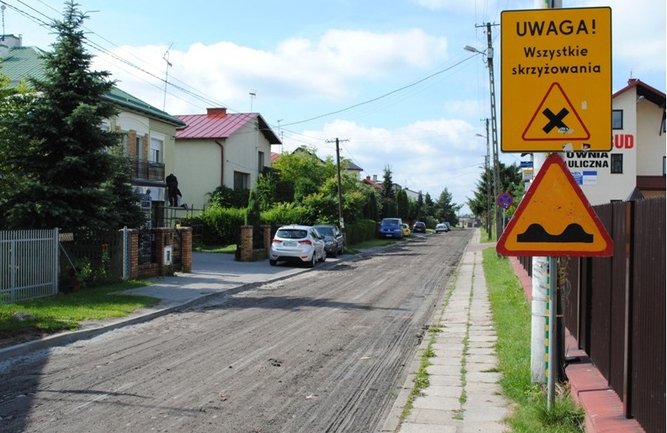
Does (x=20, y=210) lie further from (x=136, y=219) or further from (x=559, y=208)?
(x=559, y=208)

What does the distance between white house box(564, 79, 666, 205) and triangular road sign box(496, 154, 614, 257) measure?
35024 millimetres

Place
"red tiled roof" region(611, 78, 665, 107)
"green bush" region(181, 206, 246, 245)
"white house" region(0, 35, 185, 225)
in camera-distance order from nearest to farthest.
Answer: "white house" region(0, 35, 185, 225) → "green bush" region(181, 206, 246, 245) → "red tiled roof" region(611, 78, 665, 107)

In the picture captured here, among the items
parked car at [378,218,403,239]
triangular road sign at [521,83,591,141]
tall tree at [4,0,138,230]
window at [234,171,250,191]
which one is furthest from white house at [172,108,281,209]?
triangular road sign at [521,83,591,141]

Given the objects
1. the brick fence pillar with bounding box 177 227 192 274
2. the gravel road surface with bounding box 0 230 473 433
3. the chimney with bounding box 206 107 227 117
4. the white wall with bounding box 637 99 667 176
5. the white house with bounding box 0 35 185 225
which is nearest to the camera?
the gravel road surface with bounding box 0 230 473 433

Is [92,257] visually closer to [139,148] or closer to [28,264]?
[28,264]

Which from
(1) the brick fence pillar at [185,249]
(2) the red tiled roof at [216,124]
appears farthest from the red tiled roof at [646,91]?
(1) the brick fence pillar at [185,249]

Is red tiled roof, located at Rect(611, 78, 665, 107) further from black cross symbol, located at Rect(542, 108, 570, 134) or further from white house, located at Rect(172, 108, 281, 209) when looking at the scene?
black cross symbol, located at Rect(542, 108, 570, 134)

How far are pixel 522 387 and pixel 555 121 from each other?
2898 mm

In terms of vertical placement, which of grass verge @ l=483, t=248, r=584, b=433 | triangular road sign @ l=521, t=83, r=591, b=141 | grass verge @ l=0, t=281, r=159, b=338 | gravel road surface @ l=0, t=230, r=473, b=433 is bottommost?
gravel road surface @ l=0, t=230, r=473, b=433

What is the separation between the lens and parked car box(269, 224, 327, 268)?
26.1 meters

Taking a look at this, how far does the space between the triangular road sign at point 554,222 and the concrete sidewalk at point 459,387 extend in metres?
1.67

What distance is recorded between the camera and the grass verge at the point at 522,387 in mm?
5305

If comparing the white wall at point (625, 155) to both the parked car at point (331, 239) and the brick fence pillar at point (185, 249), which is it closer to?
the parked car at point (331, 239)

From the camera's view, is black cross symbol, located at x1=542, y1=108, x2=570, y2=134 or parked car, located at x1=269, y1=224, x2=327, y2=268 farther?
parked car, located at x1=269, y1=224, x2=327, y2=268
